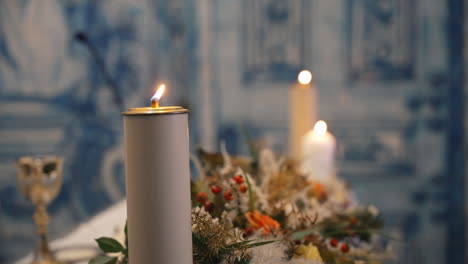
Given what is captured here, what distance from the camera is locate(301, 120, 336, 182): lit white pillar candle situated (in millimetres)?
1258

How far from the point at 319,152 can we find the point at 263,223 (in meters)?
0.67

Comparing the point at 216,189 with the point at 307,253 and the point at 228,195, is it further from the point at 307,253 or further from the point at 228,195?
the point at 307,253

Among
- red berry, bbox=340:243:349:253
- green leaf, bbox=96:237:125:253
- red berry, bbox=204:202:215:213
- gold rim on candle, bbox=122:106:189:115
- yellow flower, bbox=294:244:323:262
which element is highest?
gold rim on candle, bbox=122:106:189:115

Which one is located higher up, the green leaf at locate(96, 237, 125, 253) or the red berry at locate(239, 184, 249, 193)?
the red berry at locate(239, 184, 249, 193)

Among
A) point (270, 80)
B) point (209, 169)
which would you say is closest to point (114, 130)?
point (270, 80)

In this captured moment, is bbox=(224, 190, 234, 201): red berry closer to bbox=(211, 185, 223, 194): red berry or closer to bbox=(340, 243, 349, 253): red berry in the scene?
bbox=(211, 185, 223, 194): red berry

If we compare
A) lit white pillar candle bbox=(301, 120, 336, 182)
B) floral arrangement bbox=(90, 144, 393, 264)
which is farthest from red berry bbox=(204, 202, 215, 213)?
lit white pillar candle bbox=(301, 120, 336, 182)

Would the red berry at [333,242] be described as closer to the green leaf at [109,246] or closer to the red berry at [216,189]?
the red berry at [216,189]

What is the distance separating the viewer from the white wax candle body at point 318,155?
1258 mm

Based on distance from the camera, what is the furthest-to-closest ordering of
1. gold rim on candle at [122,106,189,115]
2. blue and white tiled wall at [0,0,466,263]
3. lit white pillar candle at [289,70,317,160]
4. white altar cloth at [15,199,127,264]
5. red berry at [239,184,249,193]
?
blue and white tiled wall at [0,0,466,263] < lit white pillar candle at [289,70,317,160] < white altar cloth at [15,199,127,264] < red berry at [239,184,249,193] < gold rim on candle at [122,106,189,115]

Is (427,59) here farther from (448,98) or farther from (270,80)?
(270,80)

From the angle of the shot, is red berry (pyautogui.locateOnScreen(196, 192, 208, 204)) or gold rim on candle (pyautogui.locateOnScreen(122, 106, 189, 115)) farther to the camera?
red berry (pyautogui.locateOnScreen(196, 192, 208, 204))

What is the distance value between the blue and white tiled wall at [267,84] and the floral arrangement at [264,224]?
178cm

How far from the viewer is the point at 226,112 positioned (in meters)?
3.02
